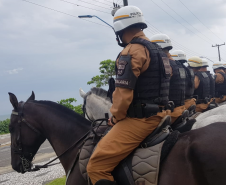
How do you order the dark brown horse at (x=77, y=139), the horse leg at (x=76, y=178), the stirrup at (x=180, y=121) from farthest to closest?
1. the stirrup at (x=180, y=121)
2. the horse leg at (x=76, y=178)
3. the dark brown horse at (x=77, y=139)

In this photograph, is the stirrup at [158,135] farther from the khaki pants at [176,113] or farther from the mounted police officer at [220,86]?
the mounted police officer at [220,86]

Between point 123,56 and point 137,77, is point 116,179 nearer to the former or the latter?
point 137,77

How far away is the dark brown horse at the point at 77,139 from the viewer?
2.75 m

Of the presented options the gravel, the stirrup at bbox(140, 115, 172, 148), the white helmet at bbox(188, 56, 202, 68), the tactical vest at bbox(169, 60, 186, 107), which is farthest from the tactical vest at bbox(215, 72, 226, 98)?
the stirrup at bbox(140, 115, 172, 148)

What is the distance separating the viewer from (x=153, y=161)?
298cm

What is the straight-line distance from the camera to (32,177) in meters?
8.96

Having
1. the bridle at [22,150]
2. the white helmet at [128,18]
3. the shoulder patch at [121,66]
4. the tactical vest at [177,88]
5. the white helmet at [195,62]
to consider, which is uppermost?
the white helmet at [128,18]

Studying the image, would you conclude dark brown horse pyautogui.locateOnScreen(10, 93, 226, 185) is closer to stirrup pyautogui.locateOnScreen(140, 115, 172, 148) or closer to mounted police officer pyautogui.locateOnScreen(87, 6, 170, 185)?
stirrup pyautogui.locateOnScreen(140, 115, 172, 148)

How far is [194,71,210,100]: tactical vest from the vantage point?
785 centimetres

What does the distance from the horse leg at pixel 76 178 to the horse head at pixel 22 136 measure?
1029 mm

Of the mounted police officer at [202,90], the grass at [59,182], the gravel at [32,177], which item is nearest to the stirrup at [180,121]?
the mounted police officer at [202,90]

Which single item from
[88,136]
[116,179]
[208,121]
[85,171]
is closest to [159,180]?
[116,179]

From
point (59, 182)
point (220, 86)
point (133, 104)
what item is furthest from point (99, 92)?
point (220, 86)

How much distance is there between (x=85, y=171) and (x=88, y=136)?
0.56 meters
